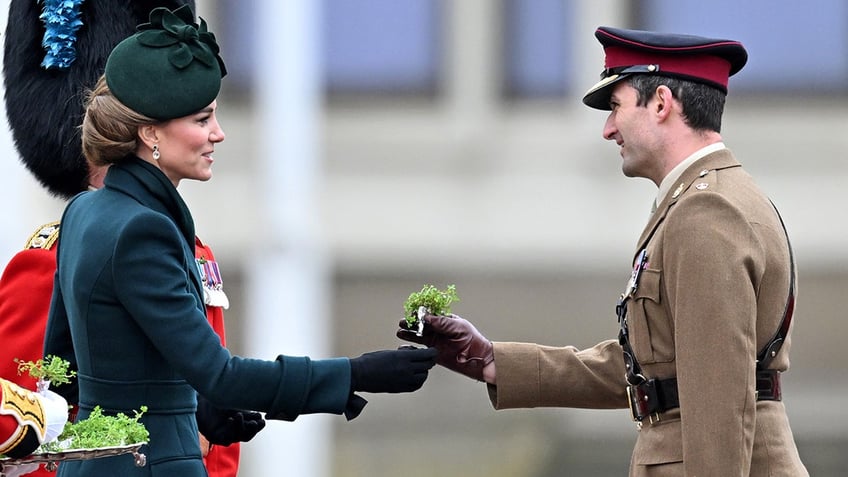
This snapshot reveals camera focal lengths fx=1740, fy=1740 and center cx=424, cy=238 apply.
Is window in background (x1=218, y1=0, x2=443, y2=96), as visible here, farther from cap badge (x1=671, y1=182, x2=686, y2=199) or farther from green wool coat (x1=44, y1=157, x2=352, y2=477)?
green wool coat (x1=44, y1=157, x2=352, y2=477)

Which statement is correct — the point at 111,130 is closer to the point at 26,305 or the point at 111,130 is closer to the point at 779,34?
the point at 26,305

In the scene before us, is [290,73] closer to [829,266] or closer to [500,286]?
[500,286]

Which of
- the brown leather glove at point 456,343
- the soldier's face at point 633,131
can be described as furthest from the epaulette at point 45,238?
the soldier's face at point 633,131

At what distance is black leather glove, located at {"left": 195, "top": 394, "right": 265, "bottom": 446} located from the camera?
3.81 meters

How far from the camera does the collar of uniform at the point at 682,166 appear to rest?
3826 millimetres

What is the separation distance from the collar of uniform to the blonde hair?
1.15m

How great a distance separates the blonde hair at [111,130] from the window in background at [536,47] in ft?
27.0

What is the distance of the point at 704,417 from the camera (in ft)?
11.5

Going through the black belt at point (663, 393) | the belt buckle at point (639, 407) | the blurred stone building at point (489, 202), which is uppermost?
the black belt at point (663, 393)

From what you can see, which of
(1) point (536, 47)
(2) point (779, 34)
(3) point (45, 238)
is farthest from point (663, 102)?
(2) point (779, 34)

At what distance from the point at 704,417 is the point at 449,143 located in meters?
7.99

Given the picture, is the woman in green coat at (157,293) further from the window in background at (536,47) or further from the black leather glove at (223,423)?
the window in background at (536,47)

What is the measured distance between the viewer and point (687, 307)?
3551mm

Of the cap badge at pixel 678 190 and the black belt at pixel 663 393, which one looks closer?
the black belt at pixel 663 393
